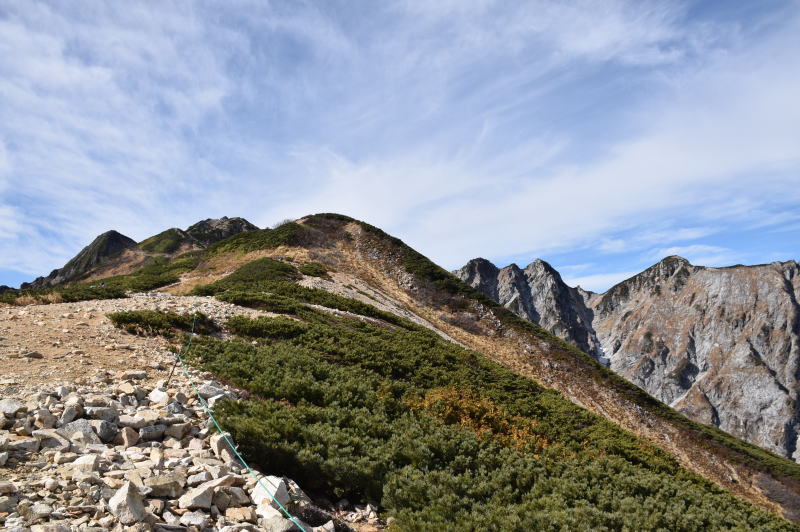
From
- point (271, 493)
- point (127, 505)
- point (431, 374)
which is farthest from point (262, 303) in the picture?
point (127, 505)

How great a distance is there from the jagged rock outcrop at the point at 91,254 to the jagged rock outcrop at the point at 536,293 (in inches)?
4224

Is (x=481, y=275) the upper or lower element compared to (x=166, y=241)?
upper

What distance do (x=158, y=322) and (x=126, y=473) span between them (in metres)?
10.4

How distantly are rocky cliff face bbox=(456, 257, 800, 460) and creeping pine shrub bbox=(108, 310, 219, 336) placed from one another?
142507 millimetres

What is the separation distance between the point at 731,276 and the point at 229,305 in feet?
573

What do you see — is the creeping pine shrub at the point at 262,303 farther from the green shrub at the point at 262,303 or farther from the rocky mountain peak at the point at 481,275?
the rocky mountain peak at the point at 481,275

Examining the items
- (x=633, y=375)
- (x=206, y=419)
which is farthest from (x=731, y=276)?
(x=206, y=419)

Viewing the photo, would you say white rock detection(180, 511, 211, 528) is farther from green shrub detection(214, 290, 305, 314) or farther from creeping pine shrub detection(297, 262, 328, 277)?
creeping pine shrub detection(297, 262, 328, 277)

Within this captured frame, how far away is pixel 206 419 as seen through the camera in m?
8.97

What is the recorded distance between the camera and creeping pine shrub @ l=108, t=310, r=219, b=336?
14855mm

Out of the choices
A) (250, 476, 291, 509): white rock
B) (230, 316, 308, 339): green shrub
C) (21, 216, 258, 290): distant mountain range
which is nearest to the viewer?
(250, 476, 291, 509): white rock

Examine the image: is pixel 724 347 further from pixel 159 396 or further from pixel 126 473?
pixel 126 473

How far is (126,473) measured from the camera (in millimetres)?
6309

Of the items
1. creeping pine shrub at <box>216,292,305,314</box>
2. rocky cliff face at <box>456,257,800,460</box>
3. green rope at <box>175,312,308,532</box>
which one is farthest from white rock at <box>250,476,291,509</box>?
rocky cliff face at <box>456,257,800,460</box>
